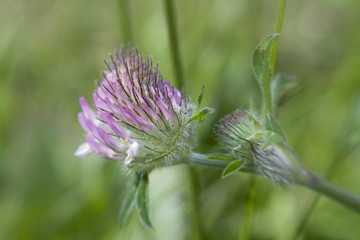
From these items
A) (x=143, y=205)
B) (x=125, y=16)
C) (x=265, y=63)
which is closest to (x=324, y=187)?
(x=265, y=63)

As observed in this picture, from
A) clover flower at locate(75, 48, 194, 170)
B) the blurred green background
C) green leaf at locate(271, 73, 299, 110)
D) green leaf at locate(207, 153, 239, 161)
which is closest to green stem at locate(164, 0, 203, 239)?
the blurred green background

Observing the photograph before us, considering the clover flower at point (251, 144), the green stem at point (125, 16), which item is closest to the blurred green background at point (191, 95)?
the green stem at point (125, 16)

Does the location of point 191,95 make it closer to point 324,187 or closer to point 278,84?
point 278,84

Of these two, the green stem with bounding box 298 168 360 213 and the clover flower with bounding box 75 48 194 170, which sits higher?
the clover flower with bounding box 75 48 194 170

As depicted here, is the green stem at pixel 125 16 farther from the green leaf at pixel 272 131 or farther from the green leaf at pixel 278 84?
the green leaf at pixel 272 131

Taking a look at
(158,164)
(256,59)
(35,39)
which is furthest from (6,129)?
(256,59)

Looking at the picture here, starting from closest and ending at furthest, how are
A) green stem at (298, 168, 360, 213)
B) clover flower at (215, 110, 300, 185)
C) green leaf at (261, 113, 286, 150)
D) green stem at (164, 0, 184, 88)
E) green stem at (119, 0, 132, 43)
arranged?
green leaf at (261, 113, 286, 150), clover flower at (215, 110, 300, 185), green stem at (298, 168, 360, 213), green stem at (164, 0, 184, 88), green stem at (119, 0, 132, 43)

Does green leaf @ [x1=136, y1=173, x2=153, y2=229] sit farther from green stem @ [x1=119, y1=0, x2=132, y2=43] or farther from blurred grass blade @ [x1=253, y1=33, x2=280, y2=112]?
Result: green stem @ [x1=119, y1=0, x2=132, y2=43]

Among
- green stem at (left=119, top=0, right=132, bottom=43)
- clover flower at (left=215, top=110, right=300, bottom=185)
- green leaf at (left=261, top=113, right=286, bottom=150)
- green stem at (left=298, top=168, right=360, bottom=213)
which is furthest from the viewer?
green stem at (left=119, top=0, right=132, bottom=43)
